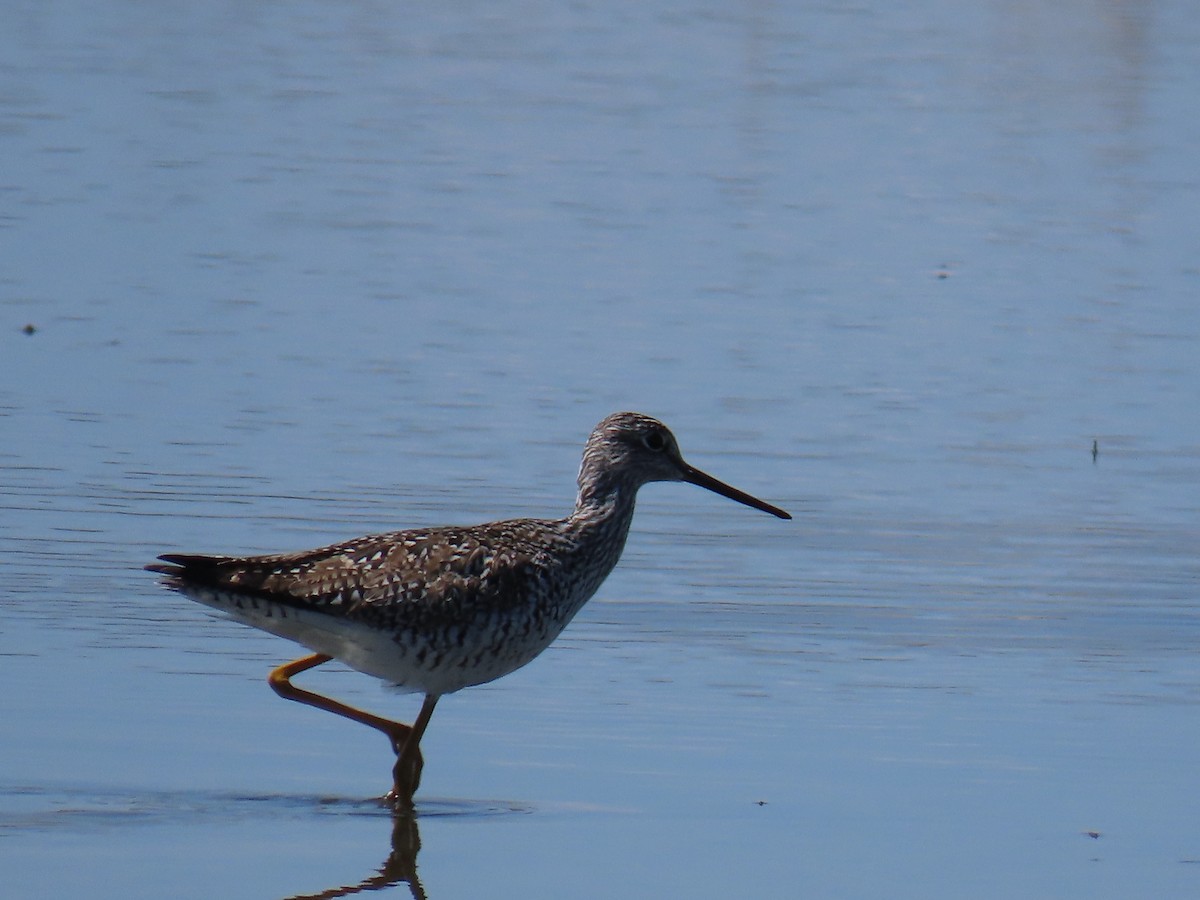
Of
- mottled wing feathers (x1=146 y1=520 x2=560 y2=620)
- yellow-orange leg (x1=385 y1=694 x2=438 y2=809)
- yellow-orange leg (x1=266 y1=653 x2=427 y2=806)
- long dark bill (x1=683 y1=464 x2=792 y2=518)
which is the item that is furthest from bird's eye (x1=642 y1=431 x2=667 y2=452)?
yellow-orange leg (x1=385 y1=694 x2=438 y2=809)

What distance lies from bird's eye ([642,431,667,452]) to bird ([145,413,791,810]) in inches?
19.0

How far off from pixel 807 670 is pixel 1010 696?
66 centimetres

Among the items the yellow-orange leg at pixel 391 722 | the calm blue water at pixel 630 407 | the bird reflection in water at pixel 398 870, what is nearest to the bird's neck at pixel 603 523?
the calm blue water at pixel 630 407

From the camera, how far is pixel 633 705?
7.34m

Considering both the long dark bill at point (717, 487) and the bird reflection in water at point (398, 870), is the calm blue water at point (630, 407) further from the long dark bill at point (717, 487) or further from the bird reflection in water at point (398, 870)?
the long dark bill at point (717, 487)

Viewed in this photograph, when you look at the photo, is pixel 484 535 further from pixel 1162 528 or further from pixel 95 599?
pixel 1162 528

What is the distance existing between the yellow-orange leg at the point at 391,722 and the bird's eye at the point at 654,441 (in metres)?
1.15

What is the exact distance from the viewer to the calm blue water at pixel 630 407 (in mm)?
6453

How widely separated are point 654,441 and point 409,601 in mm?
1149

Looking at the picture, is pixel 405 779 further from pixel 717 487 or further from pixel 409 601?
pixel 717 487

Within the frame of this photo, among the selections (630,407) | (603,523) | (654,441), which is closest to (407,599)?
(603,523)

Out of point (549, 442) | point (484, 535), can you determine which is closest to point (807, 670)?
point (484, 535)

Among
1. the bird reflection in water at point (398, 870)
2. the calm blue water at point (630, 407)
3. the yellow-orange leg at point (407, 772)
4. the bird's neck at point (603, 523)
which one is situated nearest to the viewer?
the bird reflection in water at point (398, 870)

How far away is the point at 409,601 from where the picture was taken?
679cm
